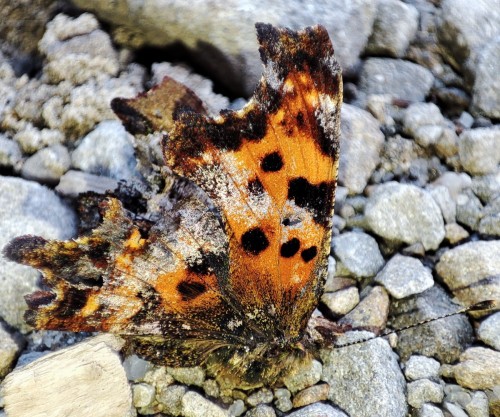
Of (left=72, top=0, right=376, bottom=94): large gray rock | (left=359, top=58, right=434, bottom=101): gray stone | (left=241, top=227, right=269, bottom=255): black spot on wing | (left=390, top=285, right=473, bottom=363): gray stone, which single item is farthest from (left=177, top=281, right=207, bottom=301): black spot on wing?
(left=359, top=58, right=434, bottom=101): gray stone

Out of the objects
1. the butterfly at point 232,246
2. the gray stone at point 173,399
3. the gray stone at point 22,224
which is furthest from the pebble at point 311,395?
the gray stone at point 22,224

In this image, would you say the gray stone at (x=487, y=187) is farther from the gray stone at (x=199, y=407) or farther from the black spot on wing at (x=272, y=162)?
the gray stone at (x=199, y=407)

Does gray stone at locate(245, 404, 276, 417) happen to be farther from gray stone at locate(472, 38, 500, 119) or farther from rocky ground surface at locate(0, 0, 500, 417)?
gray stone at locate(472, 38, 500, 119)

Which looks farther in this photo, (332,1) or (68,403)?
(332,1)

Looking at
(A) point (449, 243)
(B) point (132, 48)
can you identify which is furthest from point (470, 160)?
(B) point (132, 48)

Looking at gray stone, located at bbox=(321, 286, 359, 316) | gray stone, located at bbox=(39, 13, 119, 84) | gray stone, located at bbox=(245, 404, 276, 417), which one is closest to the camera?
gray stone, located at bbox=(245, 404, 276, 417)

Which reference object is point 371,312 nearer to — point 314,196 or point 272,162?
point 314,196

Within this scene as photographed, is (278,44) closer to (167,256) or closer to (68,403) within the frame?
(167,256)
